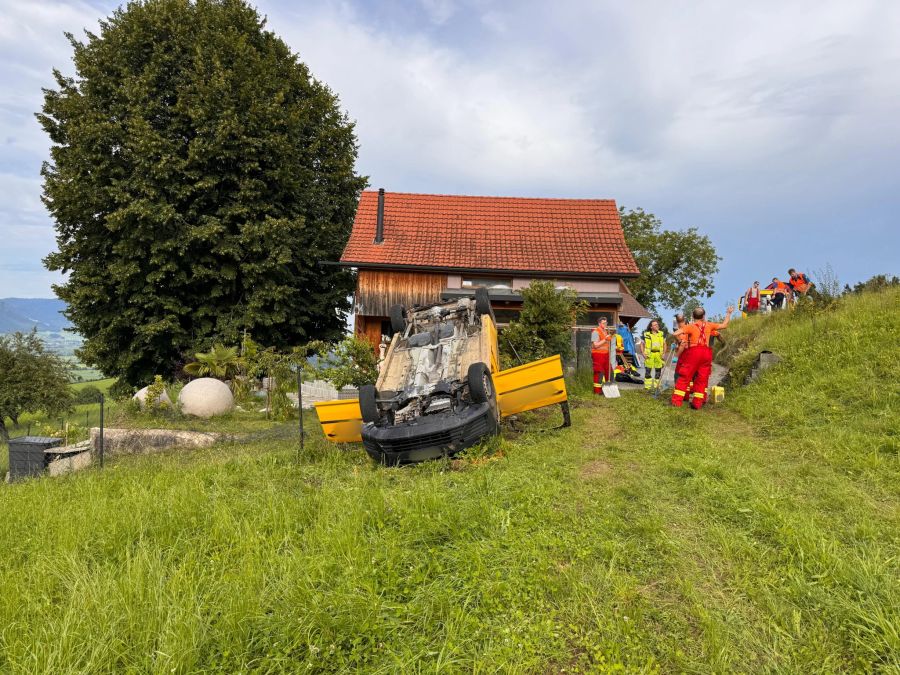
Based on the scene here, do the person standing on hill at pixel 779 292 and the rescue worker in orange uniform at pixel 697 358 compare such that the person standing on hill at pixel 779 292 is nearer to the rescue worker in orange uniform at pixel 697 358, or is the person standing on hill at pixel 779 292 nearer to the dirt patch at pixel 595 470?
the rescue worker in orange uniform at pixel 697 358

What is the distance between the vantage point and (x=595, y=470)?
594 centimetres

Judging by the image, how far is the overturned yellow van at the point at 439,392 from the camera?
6551 millimetres

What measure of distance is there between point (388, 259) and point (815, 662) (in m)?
15.4

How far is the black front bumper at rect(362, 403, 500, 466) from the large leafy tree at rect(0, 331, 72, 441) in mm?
20454

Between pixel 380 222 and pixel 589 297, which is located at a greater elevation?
pixel 380 222

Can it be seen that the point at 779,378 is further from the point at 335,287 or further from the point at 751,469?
the point at 335,287

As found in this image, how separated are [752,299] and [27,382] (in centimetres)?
2976

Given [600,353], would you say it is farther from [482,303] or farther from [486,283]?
[486,283]

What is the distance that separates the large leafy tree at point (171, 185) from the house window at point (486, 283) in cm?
654

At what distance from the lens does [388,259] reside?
16719mm

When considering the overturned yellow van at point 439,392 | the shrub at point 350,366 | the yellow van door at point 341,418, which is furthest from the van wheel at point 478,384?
the shrub at point 350,366

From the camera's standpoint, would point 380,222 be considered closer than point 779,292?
No

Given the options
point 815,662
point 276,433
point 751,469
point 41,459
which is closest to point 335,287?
point 276,433

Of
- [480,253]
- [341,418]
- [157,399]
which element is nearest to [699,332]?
[341,418]
